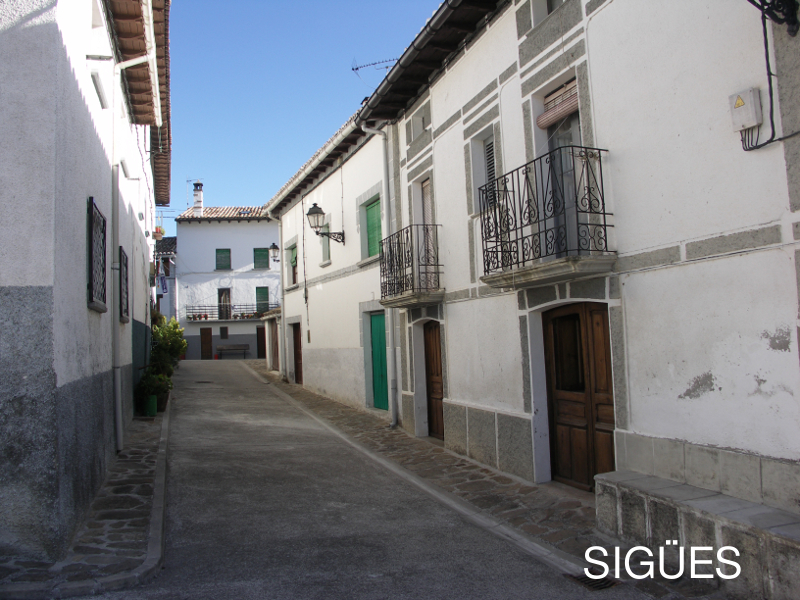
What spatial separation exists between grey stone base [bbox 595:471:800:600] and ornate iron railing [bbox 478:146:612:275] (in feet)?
6.99

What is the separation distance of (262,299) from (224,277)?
2.55 meters

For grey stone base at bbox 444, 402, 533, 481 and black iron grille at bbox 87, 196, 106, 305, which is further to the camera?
grey stone base at bbox 444, 402, 533, 481

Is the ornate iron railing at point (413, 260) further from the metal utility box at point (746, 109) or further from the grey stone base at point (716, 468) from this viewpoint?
the metal utility box at point (746, 109)

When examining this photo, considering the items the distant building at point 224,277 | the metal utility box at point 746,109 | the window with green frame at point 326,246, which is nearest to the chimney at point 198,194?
the distant building at point 224,277

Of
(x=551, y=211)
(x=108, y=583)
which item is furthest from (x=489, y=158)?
(x=108, y=583)

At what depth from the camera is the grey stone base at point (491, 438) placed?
7.36 meters

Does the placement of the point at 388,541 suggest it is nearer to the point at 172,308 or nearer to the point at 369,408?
the point at 369,408

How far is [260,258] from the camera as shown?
36844 mm

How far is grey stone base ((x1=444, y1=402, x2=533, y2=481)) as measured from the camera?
736 centimetres

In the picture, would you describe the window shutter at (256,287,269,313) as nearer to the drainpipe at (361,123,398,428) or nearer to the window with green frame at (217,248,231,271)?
the window with green frame at (217,248,231,271)

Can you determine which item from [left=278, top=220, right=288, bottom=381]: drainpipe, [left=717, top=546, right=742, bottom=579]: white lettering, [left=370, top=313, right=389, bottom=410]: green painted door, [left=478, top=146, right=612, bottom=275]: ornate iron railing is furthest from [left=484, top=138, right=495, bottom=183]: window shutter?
[left=278, top=220, right=288, bottom=381]: drainpipe

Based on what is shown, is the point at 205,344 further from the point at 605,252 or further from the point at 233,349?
the point at 605,252

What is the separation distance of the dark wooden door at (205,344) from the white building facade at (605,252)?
28587mm

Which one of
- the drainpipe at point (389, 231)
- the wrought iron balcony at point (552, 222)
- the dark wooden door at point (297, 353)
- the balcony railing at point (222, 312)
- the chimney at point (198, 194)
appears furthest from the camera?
the chimney at point (198, 194)
